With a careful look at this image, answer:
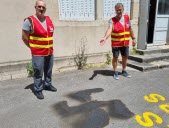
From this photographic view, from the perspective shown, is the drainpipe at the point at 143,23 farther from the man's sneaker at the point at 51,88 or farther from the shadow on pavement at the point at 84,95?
the man's sneaker at the point at 51,88

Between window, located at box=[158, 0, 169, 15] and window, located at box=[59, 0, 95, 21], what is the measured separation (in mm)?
2906

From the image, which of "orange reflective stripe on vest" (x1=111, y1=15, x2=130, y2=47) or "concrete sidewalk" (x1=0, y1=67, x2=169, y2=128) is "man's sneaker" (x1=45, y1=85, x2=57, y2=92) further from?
"orange reflective stripe on vest" (x1=111, y1=15, x2=130, y2=47)

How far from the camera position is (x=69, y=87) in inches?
195

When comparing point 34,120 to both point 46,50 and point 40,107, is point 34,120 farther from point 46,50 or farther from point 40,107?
point 46,50

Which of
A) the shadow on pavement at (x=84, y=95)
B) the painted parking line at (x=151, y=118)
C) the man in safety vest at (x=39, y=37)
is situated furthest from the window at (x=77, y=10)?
the painted parking line at (x=151, y=118)

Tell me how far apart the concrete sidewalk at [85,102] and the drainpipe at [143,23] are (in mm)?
1815

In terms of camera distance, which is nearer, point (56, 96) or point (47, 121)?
point (47, 121)

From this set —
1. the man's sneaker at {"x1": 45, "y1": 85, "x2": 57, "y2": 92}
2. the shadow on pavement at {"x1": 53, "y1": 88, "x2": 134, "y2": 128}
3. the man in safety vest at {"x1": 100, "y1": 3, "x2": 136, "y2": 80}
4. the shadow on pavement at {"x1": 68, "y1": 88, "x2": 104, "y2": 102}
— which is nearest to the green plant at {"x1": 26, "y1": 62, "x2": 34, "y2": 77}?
the man's sneaker at {"x1": 45, "y1": 85, "x2": 57, "y2": 92}

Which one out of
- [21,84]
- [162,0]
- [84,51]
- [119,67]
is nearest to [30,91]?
[21,84]

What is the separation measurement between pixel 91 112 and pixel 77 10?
11.7 feet

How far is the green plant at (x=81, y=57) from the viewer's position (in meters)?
6.35

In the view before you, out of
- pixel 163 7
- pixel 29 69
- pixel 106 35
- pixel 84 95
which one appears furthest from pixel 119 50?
pixel 163 7

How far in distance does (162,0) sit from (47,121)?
6.52 m

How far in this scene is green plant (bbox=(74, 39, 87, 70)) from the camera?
6.35 meters
